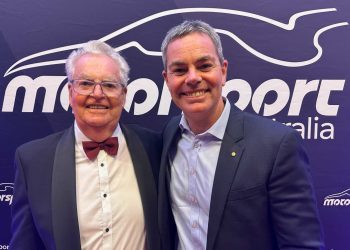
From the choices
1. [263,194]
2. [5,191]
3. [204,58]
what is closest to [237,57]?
[204,58]

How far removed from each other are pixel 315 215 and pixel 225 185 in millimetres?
411

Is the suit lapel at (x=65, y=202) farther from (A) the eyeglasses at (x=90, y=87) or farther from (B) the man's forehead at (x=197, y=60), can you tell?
(B) the man's forehead at (x=197, y=60)

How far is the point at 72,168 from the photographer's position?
175cm

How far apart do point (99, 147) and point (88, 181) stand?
0.18 m

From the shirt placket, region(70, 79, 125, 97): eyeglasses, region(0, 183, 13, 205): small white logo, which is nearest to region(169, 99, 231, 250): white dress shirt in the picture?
the shirt placket

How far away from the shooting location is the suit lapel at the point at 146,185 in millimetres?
1810

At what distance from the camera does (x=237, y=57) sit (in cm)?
248

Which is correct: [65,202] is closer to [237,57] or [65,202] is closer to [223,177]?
[223,177]

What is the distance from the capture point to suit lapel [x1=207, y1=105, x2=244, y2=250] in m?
1.58

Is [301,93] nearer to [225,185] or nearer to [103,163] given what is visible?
[225,185]

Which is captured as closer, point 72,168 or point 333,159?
point 72,168

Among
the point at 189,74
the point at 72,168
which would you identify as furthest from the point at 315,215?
the point at 72,168

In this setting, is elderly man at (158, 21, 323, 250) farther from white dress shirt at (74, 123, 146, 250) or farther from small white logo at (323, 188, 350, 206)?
small white logo at (323, 188, 350, 206)

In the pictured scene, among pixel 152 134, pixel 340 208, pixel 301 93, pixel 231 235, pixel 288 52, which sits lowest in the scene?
pixel 340 208
